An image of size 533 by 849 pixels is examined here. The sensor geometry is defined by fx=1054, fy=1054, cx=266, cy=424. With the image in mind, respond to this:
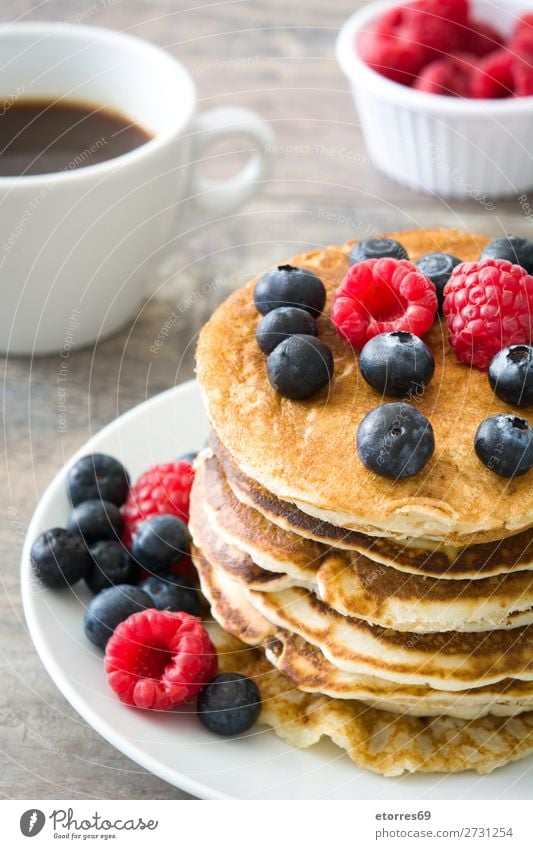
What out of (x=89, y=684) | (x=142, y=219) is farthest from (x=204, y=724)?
(x=142, y=219)

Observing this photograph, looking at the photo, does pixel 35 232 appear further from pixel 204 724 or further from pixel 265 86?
pixel 265 86

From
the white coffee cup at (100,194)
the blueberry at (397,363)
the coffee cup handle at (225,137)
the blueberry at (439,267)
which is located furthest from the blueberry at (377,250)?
the coffee cup handle at (225,137)

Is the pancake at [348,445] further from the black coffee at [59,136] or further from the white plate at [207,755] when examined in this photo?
the black coffee at [59,136]

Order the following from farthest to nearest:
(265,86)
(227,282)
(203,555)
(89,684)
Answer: (265,86) < (227,282) < (203,555) < (89,684)

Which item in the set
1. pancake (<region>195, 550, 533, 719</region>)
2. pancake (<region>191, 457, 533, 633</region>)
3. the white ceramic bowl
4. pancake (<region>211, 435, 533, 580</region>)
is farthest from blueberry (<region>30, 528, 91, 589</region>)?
the white ceramic bowl

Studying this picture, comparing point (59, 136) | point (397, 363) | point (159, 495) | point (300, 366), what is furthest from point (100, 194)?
point (397, 363)

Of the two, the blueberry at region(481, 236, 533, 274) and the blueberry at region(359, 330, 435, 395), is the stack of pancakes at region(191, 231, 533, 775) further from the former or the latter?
the blueberry at region(481, 236, 533, 274)
